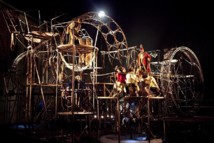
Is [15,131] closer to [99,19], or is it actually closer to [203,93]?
[99,19]

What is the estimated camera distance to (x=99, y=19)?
33.1ft

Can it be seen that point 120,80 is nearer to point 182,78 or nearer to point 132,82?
point 132,82

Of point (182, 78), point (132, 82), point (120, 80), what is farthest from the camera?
point (182, 78)

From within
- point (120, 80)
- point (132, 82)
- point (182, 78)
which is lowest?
point (132, 82)

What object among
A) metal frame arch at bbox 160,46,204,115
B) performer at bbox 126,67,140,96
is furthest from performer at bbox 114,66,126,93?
metal frame arch at bbox 160,46,204,115

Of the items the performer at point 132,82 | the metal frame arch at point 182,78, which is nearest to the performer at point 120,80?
the performer at point 132,82

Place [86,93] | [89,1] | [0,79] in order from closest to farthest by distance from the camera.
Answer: [86,93]
[0,79]
[89,1]

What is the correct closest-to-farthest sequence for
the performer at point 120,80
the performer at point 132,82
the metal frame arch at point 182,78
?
1. the performer at point 132,82
2. the performer at point 120,80
3. the metal frame arch at point 182,78

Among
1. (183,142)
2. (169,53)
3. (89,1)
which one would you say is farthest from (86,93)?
(89,1)

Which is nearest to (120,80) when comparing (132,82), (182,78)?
(132,82)

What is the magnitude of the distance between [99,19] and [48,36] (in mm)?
2284

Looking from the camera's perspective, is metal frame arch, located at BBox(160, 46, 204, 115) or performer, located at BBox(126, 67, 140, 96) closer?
performer, located at BBox(126, 67, 140, 96)

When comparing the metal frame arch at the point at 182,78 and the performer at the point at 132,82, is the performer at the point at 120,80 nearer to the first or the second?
the performer at the point at 132,82

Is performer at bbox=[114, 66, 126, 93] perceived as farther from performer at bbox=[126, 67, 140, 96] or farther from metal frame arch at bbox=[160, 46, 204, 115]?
metal frame arch at bbox=[160, 46, 204, 115]
